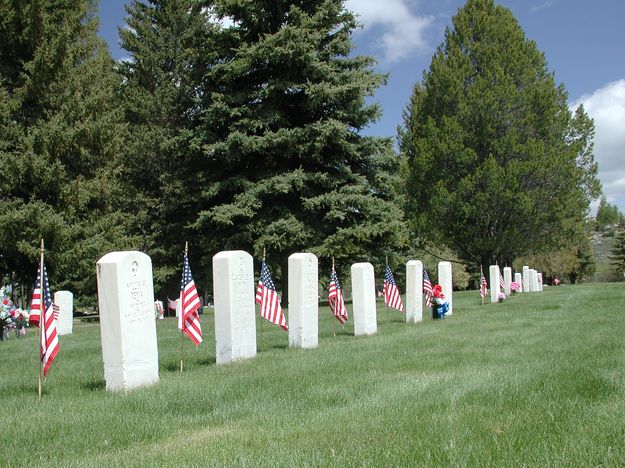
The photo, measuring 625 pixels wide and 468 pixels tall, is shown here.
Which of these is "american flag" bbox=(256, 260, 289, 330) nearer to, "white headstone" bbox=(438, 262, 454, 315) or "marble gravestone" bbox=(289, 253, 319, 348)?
"marble gravestone" bbox=(289, 253, 319, 348)

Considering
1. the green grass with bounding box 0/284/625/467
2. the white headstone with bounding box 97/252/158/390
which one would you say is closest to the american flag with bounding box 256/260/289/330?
the green grass with bounding box 0/284/625/467

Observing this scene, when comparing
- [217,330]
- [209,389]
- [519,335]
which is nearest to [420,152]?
[519,335]

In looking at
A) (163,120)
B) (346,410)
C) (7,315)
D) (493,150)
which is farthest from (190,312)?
(493,150)

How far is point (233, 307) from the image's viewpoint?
30.8 ft

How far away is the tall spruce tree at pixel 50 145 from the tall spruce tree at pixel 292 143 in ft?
13.8

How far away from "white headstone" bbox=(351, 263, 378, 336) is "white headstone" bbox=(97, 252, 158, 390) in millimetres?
6129

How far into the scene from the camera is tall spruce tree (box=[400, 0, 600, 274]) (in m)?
32.0

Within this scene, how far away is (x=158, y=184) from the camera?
31.2m

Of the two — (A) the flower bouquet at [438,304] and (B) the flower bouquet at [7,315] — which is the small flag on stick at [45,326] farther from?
(A) the flower bouquet at [438,304]

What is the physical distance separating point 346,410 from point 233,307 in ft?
14.0

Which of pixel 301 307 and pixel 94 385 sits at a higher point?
pixel 301 307

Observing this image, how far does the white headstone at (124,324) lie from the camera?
7238 millimetres

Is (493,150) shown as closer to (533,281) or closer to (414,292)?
(533,281)

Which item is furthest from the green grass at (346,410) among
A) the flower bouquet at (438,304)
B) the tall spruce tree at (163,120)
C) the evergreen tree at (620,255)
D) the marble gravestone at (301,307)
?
the evergreen tree at (620,255)
